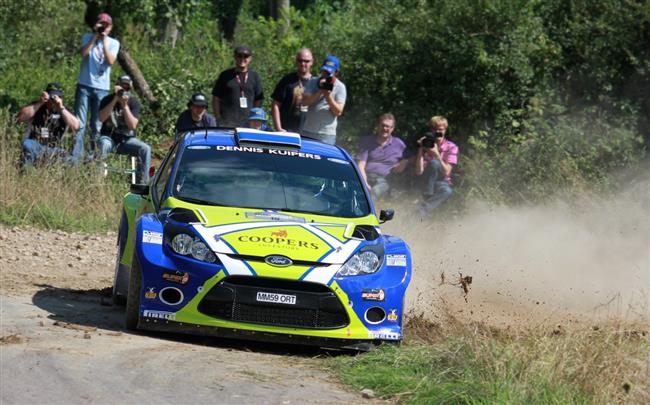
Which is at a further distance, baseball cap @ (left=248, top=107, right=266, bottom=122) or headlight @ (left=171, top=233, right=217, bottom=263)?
baseball cap @ (left=248, top=107, right=266, bottom=122)

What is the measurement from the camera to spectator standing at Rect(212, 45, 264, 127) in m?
16.9

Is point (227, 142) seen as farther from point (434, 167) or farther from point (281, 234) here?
point (434, 167)

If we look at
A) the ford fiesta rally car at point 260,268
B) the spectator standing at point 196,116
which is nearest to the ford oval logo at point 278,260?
the ford fiesta rally car at point 260,268

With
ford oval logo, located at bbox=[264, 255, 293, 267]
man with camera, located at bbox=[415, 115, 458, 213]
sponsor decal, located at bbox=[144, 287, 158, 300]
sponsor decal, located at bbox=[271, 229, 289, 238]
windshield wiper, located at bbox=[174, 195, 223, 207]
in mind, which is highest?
man with camera, located at bbox=[415, 115, 458, 213]

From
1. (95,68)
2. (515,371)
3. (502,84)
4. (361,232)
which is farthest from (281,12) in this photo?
(515,371)

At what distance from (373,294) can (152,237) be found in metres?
1.74

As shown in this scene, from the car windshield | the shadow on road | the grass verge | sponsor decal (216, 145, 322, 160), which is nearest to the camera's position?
the grass verge

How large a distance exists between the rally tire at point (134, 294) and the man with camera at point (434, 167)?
8.50 meters

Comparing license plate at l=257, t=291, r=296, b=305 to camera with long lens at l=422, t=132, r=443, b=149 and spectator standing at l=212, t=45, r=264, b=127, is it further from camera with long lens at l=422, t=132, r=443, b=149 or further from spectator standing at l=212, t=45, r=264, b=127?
camera with long lens at l=422, t=132, r=443, b=149

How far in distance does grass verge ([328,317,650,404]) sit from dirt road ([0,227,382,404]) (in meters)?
0.38

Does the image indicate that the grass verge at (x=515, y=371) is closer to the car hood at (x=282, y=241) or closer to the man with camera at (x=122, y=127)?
the car hood at (x=282, y=241)

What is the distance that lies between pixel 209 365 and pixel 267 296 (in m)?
0.96

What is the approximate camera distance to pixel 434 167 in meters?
17.8

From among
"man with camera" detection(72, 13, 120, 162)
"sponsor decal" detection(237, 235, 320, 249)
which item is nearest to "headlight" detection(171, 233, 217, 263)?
"sponsor decal" detection(237, 235, 320, 249)
